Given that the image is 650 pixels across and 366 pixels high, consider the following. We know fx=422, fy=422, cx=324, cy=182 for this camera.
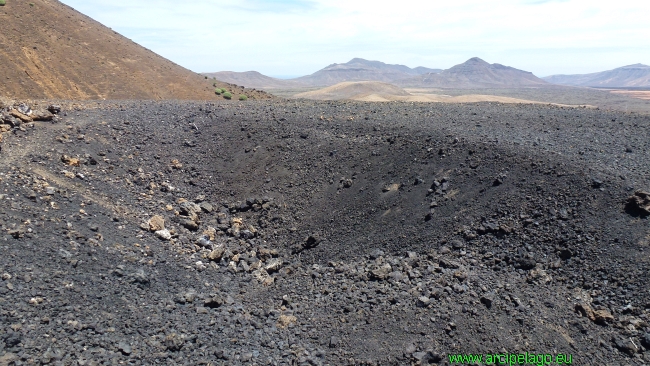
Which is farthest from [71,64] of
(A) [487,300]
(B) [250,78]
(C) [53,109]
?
(B) [250,78]

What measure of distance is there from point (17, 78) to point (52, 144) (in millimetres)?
14640

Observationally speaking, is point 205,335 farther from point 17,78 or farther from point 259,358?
point 17,78

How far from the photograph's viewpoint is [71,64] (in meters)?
23.1

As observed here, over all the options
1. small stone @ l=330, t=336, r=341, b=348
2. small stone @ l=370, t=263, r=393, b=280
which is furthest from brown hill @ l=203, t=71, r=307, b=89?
small stone @ l=330, t=336, r=341, b=348

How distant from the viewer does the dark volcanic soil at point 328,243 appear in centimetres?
Result: 536

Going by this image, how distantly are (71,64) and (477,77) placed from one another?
514 feet

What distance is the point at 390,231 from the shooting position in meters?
7.78

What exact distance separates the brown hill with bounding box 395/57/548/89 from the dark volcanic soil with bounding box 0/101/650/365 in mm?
137462

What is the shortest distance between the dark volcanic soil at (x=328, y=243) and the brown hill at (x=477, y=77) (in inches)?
5412

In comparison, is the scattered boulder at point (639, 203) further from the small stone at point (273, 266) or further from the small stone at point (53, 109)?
the small stone at point (53, 109)

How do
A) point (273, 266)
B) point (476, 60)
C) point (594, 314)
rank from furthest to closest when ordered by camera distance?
point (476, 60) → point (273, 266) → point (594, 314)

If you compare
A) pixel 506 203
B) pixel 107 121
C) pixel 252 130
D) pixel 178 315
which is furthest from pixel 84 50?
pixel 506 203

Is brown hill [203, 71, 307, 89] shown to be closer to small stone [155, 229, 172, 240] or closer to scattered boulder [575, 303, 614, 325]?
small stone [155, 229, 172, 240]

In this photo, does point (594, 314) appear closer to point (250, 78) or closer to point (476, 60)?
point (250, 78)
